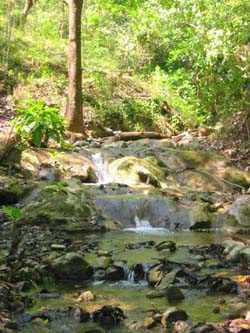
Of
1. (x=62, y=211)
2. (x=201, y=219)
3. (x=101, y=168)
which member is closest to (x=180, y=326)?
(x=62, y=211)

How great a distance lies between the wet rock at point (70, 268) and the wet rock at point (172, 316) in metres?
1.29

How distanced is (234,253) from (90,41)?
15.6 meters

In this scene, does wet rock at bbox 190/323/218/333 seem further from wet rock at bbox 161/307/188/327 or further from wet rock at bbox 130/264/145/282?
wet rock at bbox 130/264/145/282

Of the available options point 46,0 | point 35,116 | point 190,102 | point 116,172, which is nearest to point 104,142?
point 116,172

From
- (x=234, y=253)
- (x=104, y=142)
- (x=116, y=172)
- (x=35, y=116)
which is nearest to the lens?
(x=234, y=253)

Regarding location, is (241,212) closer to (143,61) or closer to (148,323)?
(148,323)

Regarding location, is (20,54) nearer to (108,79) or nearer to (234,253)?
(108,79)

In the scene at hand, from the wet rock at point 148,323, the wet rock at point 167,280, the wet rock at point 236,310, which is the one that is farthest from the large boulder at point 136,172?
the wet rock at point 148,323

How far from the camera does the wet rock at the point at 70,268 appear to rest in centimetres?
460

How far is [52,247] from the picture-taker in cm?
556

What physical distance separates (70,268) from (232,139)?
9061 millimetres

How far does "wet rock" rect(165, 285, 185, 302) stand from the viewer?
4031 mm

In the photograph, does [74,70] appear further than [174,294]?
Yes

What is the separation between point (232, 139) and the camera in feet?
42.5
